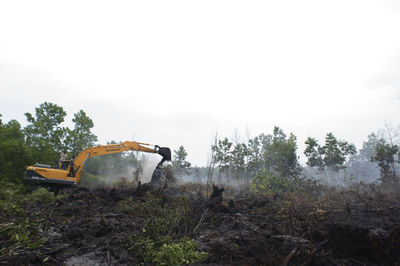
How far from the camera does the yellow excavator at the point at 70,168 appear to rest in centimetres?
937

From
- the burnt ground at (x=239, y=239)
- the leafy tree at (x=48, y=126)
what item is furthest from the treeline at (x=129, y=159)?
the burnt ground at (x=239, y=239)

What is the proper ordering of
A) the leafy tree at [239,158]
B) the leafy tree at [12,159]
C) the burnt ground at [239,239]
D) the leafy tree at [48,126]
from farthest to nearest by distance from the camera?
the leafy tree at [239,158] → the leafy tree at [48,126] → the leafy tree at [12,159] → the burnt ground at [239,239]

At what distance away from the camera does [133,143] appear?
12242mm

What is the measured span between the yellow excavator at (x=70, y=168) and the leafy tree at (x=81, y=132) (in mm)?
9920

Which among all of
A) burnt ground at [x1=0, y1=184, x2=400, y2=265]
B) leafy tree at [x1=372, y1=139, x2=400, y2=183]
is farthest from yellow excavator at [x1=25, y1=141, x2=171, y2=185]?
leafy tree at [x1=372, y1=139, x2=400, y2=183]

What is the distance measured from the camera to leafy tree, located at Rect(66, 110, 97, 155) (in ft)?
65.7

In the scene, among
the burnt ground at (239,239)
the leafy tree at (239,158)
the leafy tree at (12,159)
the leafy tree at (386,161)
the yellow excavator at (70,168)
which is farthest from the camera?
→ the leafy tree at (239,158)

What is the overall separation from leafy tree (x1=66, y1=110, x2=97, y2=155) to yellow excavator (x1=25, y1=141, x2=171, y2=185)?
9920mm

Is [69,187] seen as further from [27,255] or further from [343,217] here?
[343,217]

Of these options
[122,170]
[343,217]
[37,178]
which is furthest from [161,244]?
[122,170]

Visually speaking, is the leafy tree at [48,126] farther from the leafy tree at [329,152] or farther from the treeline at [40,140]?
the leafy tree at [329,152]

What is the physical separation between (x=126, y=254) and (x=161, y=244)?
2.42ft

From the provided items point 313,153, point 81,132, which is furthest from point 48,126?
point 313,153

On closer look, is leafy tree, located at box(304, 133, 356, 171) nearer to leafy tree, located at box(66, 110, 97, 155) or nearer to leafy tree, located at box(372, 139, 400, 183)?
leafy tree, located at box(372, 139, 400, 183)
